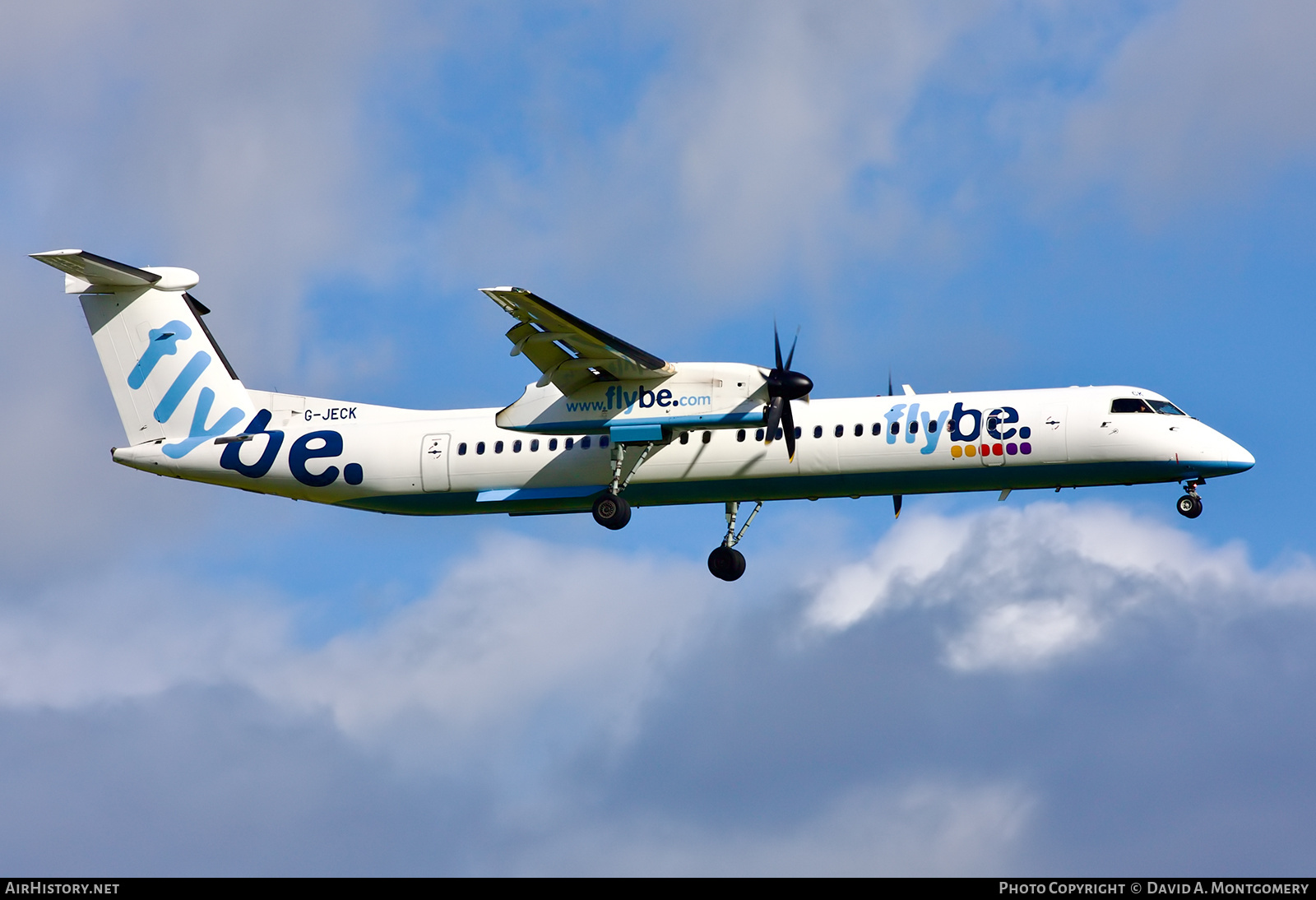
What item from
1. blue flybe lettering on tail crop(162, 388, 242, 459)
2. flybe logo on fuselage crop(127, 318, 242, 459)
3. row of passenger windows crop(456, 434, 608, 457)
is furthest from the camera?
flybe logo on fuselage crop(127, 318, 242, 459)

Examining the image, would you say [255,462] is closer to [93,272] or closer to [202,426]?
[202,426]

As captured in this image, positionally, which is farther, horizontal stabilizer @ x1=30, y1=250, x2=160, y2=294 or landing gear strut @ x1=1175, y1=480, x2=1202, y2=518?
Result: horizontal stabilizer @ x1=30, y1=250, x2=160, y2=294

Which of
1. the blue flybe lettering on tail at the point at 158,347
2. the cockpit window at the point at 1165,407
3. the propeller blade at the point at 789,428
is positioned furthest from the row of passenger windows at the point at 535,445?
the cockpit window at the point at 1165,407

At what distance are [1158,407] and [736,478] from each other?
7778mm

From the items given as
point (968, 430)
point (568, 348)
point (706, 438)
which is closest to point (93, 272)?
point (568, 348)

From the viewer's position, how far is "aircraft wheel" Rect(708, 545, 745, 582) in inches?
1358

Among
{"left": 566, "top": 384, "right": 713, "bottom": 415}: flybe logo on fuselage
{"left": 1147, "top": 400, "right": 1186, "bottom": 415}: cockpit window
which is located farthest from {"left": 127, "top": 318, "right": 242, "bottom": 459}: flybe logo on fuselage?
{"left": 1147, "top": 400, "right": 1186, "bottom": 415}: cockpit window

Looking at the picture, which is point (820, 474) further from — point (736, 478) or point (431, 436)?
point (431, 436)

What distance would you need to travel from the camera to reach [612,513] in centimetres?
3188

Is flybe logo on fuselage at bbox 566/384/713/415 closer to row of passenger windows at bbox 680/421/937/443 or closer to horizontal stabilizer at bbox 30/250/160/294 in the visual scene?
row of passenger windows at bbox 680/421/937/443

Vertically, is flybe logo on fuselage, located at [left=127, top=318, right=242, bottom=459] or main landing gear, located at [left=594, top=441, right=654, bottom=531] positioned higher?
flybe logo on fuselage, located at [left=127, top=318, right=242, bottom=459]

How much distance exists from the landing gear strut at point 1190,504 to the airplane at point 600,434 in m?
0.04

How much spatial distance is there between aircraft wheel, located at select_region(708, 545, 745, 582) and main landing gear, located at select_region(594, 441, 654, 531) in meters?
3.15
